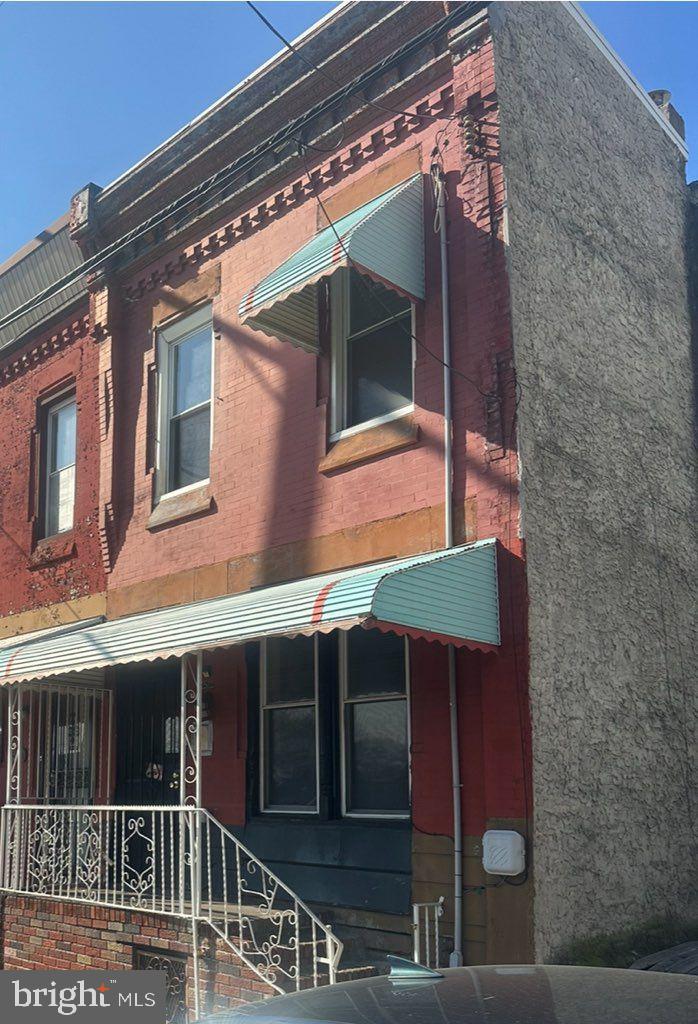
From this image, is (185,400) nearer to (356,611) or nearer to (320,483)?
(320,483)

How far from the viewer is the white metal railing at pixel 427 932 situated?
268 inches

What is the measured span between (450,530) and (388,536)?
66cm

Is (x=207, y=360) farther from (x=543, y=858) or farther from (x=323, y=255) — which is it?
(x=543, y=858)

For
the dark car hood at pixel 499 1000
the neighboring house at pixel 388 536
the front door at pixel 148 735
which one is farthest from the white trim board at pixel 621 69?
the dark car hood at pixel 499 1000

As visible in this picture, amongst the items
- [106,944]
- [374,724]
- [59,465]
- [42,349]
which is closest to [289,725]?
[374,724]

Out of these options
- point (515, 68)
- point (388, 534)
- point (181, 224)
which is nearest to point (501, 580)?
point (388, 534)

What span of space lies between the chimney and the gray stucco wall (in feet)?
3.59

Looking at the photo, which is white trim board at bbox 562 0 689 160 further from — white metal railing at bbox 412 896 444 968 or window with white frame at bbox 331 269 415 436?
white metal railing at bbox 412 896 444 968

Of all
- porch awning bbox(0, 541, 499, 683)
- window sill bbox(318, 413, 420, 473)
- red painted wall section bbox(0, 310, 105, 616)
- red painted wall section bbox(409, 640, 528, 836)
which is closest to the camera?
porch awning bbox(0, 541, 499, 683)

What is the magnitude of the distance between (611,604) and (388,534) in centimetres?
176

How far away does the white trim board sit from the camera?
9.45 metres

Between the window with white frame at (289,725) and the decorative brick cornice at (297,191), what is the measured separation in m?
4.02

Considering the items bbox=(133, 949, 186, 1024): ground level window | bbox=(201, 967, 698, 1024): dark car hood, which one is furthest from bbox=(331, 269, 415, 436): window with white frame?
bbox=(201, 967, 698, 1024): dark car hood

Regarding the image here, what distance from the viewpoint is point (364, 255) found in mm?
7742
